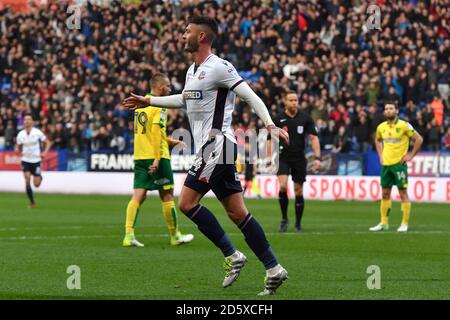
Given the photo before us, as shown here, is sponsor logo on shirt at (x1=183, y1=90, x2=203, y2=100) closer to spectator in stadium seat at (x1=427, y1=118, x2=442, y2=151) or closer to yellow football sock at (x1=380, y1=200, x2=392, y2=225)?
yellow football sock at (x1=380, y1=200, x2=392, y2=225)

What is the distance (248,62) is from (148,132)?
67.6 ft

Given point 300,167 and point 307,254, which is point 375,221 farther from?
point 307,254

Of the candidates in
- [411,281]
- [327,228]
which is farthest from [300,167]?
[411,281]

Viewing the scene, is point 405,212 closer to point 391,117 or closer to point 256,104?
point 391,117

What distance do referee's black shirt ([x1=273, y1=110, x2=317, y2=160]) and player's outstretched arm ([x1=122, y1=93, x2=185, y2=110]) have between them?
8140 mm

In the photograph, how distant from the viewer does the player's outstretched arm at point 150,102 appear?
33.7ft

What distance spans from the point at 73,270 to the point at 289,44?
24.8 m

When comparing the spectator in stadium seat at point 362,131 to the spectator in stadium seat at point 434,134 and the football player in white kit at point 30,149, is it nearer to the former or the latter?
the spectator in stadium seat at point 434,134

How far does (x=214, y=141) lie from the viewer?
9.97 m

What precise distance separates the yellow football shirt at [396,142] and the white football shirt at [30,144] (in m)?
11.0

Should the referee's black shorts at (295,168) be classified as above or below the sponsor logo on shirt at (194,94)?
below

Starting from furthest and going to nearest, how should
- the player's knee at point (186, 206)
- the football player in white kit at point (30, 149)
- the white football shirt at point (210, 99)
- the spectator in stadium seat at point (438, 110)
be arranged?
the spectator in stadium seat at point (438, 110), the football player in white kit at point (30, 149), the player's knee at point (186, 206), the white football shirt at point (210, 99)

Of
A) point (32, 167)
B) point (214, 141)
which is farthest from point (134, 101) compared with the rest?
point (32, 167)

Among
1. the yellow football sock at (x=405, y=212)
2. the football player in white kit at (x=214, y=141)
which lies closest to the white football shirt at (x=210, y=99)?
the football player in white kit at (x=214, y=141)
